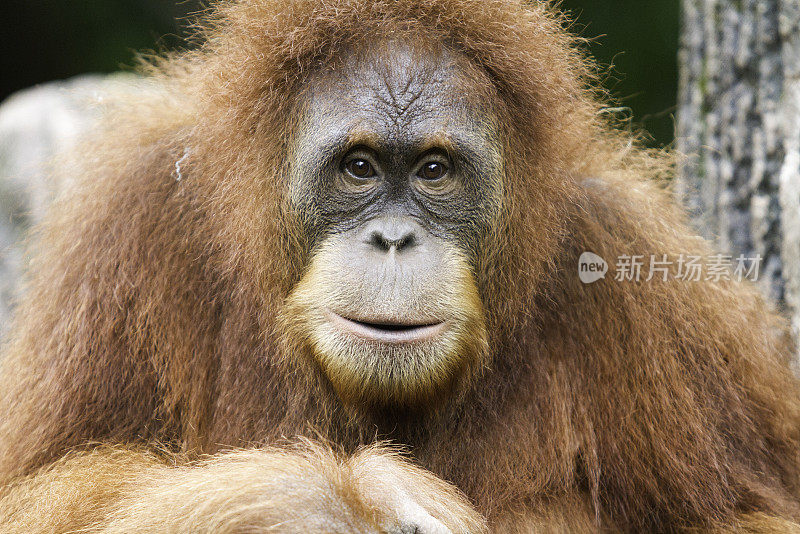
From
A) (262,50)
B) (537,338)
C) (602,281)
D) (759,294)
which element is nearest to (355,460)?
(537,338)

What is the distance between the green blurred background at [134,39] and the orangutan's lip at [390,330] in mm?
4282

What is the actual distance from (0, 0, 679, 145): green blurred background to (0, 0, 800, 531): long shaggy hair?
3.56 m

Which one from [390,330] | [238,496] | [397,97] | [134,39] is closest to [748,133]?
[397,97]

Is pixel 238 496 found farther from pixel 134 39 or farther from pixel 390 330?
pixel 134 39

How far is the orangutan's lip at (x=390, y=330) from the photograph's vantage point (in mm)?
2213

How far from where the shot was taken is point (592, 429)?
8.82ft

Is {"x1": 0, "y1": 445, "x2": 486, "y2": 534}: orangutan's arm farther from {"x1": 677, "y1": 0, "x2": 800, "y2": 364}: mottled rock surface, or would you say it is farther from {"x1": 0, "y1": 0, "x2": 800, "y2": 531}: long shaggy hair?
{"x1": 677, "y1": 0, "x2": 800, "y2": 364}: mottled rock surface

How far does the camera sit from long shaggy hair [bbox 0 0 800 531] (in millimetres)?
2516

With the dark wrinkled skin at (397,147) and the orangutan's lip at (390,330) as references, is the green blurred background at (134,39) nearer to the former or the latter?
the dark wrinkled skin at (397,147)

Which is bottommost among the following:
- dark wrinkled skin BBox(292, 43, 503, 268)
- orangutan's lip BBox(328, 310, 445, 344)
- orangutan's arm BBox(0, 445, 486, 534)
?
orangutan's arm BBox(0, 445, 486, 534)

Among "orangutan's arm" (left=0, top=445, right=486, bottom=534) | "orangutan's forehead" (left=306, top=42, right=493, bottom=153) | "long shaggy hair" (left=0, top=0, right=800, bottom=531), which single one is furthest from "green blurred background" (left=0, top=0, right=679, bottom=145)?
"orangutan's arm" (left=0, top=445, right=486, bottom=534)

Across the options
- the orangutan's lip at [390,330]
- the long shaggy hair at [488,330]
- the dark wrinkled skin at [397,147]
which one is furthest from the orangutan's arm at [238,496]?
the dark wrinkled skin at [397,147]

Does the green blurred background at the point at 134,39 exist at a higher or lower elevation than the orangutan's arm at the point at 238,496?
higher

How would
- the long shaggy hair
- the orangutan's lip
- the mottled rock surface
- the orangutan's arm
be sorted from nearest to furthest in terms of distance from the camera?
1. the orangutan's arm
2. the orangutan's lip
3. the long shaggy hair
4. the mottled rock surface
